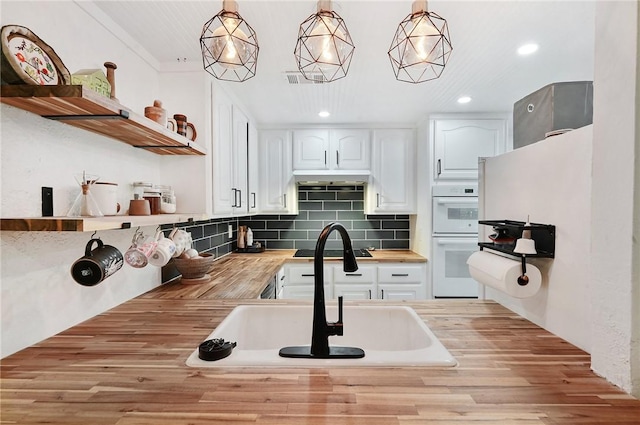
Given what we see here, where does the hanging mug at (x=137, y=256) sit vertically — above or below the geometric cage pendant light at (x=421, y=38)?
below

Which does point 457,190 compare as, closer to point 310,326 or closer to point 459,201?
point 459,201

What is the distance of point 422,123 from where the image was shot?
3082mm

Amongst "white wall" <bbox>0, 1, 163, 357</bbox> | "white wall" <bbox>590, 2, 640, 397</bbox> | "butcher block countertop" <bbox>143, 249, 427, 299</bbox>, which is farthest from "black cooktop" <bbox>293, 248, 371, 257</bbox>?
"white wall" <bbox>590, 2, 640, 397</bbox>

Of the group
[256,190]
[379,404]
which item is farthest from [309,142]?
[379,404]

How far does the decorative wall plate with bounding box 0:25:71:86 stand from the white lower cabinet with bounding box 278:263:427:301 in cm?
231

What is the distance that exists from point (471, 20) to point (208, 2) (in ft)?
3.96

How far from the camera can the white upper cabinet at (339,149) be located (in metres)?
3.27

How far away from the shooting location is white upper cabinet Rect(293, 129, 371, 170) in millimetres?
3266

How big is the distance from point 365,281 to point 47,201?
2508mm

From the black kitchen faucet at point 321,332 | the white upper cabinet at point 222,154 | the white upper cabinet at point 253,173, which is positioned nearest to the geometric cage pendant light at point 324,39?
the black kitchen faucet at point 321,332

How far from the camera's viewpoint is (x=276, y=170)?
331 cm

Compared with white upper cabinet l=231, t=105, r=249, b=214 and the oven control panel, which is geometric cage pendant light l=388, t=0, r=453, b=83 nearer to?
white upper cabinet l=231, t=105, r=249, b=214

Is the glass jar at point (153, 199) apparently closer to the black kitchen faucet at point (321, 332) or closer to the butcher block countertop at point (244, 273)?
the butcher block countertop at point (244, 273)

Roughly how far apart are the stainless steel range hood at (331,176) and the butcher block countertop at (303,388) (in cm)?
227
